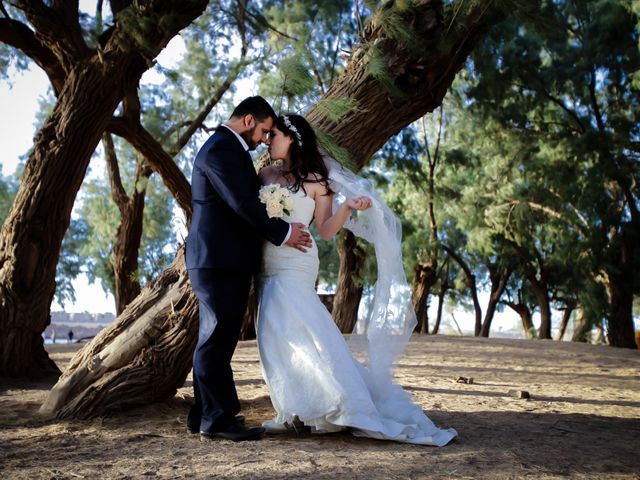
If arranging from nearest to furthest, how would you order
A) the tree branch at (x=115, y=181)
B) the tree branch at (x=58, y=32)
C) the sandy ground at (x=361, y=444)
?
the sandy ground at (x=361, y=444)
the tree branch at (x=58, y=32)
the tree branch at (x=115, y=181)

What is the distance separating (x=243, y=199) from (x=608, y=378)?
5650mm

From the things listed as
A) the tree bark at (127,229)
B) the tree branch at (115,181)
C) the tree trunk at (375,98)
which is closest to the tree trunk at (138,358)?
the tree trunk at (375,98)

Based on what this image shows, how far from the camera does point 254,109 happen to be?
4.12m

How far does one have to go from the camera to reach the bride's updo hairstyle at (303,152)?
4.34m

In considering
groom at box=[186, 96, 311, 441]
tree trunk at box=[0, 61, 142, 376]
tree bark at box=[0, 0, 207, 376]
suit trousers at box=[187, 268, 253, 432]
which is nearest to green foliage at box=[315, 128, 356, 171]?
groom at box=[186, 96, 311, 441]

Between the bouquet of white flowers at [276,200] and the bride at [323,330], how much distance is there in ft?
0.52

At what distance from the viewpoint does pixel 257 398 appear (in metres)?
5.17

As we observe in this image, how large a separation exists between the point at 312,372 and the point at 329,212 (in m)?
1.21

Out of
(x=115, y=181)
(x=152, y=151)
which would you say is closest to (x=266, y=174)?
(x=152, y=151)

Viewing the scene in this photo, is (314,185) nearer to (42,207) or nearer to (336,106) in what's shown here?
(336,106)

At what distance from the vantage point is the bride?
3.81 meters

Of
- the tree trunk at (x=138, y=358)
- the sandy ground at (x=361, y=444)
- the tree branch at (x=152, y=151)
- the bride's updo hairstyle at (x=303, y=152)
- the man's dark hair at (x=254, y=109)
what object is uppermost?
the tree branch at (x=152, y=151)

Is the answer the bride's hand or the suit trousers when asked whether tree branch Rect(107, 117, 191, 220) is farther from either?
the suit trousers

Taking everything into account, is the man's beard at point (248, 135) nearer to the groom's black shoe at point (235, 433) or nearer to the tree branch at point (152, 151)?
the groom's black shoe at point (235, 433)
